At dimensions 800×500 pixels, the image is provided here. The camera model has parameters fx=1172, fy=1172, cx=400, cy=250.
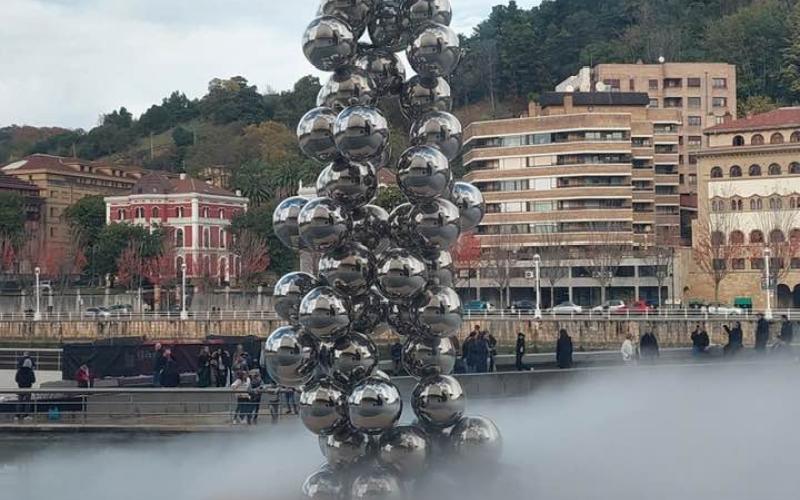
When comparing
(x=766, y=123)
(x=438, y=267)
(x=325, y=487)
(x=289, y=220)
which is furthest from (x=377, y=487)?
(x=766, y=123)

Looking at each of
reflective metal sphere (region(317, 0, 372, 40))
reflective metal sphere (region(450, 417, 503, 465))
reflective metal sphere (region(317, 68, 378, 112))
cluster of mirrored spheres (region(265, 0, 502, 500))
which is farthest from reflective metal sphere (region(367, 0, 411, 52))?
reflective metal sphere (region(450, 417, 503, 465))

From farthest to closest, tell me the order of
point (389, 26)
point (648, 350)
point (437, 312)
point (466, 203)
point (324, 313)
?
point (648, 350) → point (466, 203) → point (389, 26) → point (437, 312) → point (324, 313)

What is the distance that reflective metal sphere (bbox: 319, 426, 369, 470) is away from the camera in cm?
1070

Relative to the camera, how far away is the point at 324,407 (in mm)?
10680

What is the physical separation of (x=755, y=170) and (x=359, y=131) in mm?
72316

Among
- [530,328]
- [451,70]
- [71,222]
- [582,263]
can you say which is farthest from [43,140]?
[451,70]

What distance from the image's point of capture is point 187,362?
109ft

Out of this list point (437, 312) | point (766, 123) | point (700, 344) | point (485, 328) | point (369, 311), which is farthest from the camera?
A: point (766, 123)

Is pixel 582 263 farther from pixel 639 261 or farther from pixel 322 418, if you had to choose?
pixel 322 418

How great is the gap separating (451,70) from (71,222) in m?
93.0

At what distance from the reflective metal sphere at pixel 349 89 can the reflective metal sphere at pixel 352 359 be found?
7.15 feet

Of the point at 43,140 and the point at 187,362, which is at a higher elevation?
the point at 43,140

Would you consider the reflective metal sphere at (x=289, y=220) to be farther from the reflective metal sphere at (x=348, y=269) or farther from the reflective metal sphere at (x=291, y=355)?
the reflective metal sphere at (x=291, y=355)

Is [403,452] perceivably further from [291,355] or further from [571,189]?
[571,189]
